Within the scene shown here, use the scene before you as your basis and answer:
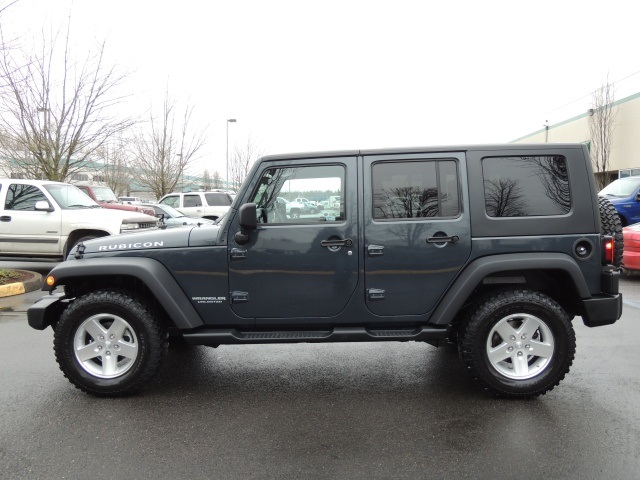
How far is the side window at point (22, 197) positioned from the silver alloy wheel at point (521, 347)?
8746 millimetres

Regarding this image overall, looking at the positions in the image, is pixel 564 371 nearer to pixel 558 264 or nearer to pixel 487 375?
pixel 487 375

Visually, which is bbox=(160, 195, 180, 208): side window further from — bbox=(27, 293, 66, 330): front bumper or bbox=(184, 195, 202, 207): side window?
bbox=(27, 293, 66, 330): front bumper

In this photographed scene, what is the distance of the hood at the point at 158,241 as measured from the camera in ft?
12.4

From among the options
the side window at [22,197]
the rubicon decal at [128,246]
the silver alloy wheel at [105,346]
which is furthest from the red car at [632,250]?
the side window at [22,197]

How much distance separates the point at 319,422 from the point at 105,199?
43.6 ft

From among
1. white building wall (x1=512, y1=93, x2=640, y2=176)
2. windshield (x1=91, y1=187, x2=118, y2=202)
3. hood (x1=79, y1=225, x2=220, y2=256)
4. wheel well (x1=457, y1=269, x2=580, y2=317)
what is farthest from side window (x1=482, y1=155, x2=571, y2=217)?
white building wall (x1=512, y1=93, x2=640, y2=176)

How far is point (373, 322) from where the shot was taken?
3797mm

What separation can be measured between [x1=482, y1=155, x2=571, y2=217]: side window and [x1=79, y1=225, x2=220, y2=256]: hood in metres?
2.16

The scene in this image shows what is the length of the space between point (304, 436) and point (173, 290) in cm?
147

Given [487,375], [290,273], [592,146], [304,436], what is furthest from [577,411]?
[592,146]

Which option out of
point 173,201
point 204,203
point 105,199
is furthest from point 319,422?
point 173,201

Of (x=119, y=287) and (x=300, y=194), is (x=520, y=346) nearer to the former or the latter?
(x=300, y=194)

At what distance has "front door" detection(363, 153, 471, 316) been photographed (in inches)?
144

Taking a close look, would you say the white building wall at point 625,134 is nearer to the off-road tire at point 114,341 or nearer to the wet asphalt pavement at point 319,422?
the wet asphalt pavement at point 319,422
